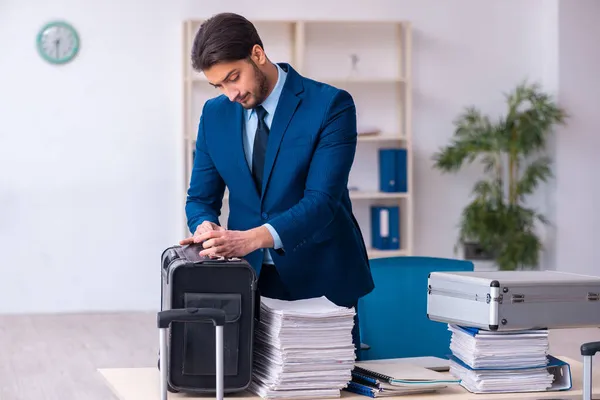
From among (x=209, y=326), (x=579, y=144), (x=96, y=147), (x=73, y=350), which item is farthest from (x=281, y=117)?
(x=579, y=144)

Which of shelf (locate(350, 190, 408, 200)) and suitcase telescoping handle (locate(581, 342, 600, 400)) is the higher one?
shelf (locate(350, 190, 408, 200))

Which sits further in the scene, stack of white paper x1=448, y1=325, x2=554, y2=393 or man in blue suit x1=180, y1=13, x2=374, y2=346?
man in blue suit x1=180, y1=13, x2=374, y2=346

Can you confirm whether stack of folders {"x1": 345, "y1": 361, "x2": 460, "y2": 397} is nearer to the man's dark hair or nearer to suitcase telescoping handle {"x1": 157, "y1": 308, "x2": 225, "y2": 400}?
suitcase telescoping handle {"x1": 157, "y1": 308, "x2": 225, "y2": 400}

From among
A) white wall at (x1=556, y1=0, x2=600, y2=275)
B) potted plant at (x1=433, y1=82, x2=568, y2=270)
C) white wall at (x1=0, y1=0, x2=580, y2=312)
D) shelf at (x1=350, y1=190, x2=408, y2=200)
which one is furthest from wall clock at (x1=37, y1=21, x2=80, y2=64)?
Result: white wall at (x1=556, y1=0, x2=600, y2=275)

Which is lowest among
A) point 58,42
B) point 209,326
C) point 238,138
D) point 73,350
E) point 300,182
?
point 73,350

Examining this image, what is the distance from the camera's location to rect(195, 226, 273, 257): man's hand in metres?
1.98

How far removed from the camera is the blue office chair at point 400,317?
2723mm

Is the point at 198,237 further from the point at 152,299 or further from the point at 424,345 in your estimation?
the point at 152,299

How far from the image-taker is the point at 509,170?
7.09 metres

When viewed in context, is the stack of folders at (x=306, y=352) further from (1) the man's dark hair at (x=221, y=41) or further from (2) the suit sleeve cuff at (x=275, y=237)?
(1) the man's dark hair at (x=221, y=41)

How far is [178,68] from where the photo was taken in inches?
275

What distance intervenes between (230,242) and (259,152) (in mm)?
371

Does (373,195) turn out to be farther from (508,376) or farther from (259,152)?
(508,376)

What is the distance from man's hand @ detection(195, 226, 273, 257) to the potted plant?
16.1 feet
